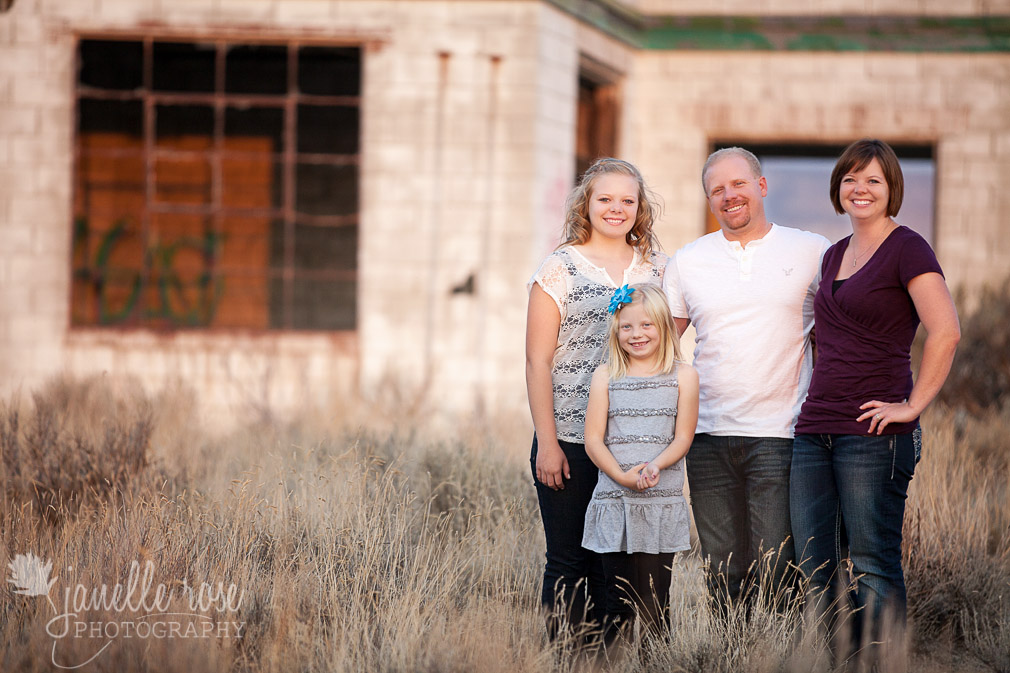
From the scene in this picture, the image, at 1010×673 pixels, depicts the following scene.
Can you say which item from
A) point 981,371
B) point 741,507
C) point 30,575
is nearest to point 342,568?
point 30,575

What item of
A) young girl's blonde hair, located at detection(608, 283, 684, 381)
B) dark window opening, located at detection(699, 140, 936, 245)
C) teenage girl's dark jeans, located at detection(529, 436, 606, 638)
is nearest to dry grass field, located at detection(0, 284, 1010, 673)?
teenage girl's dark jeans, located at detection(529, 436, 606, 638)

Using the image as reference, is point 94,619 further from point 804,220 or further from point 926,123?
point 804,220

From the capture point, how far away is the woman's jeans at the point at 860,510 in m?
3.62

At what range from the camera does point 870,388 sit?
3.63 m

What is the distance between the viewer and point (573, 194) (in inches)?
157

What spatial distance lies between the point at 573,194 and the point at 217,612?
202cm

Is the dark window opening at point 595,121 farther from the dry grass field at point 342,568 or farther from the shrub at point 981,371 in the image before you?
the dry grass field at point 342,568

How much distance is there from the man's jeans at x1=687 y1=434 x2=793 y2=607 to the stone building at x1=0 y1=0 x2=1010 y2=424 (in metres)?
5.72

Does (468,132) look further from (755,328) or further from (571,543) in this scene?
(571,543)

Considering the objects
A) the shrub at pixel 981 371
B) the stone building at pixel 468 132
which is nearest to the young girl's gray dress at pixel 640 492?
the shrub at pixel 981 371

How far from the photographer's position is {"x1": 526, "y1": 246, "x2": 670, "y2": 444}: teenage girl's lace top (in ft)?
12.5

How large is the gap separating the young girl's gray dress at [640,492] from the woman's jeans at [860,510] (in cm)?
44

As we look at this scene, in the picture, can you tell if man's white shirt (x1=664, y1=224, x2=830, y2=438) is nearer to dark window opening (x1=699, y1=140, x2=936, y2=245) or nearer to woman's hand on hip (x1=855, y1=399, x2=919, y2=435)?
woman's hand on hip (x1=855, y1=399, x2=919, y2=435)

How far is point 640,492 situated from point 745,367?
619 mm
